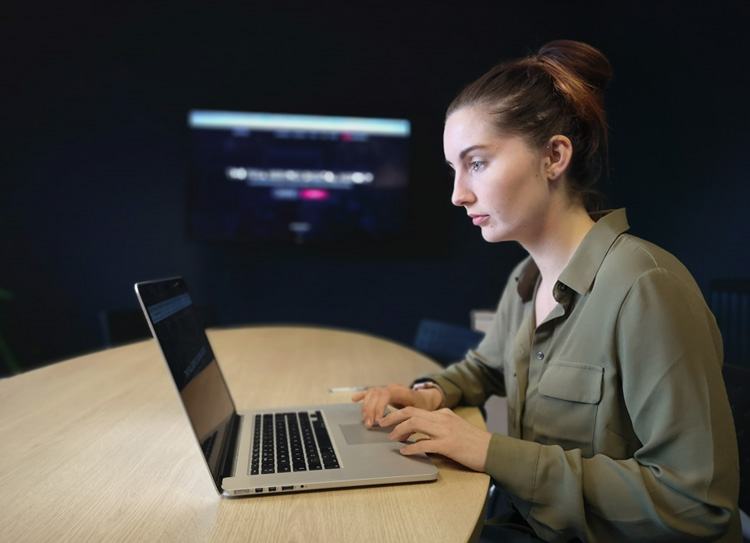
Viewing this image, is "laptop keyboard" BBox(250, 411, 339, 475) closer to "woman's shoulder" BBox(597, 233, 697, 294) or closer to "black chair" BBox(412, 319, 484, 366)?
"woman's shoulder" BBox(597, 233, 697, 294)

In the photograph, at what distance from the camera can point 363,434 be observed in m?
0.99

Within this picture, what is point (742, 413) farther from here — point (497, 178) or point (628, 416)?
point (497, 178)

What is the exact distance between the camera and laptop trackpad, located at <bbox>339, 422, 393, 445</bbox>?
3.12 ft

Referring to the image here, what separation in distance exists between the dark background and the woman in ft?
7.96

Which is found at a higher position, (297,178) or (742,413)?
(297,178)

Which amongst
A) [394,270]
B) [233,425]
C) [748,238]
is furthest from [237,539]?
[394,270]

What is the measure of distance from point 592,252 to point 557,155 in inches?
7.7

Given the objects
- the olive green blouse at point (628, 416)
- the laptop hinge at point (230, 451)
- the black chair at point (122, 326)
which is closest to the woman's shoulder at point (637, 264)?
the olive green blouse at point (628, 416)

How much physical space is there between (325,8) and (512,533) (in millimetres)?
3443

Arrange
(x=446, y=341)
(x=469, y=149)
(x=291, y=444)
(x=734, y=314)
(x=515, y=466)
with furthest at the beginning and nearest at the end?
(x=446, y=341)
(x=734, y=314)
(x=469, y=149)
(x=291, y=444)
(x=515, y=466)

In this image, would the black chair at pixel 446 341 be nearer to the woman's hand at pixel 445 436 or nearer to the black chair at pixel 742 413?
the black chair at pixel 742 413

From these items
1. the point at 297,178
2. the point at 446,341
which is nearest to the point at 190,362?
the point at 446,341

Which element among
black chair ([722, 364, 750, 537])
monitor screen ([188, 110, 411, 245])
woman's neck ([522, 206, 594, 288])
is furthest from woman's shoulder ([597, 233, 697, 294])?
monitor screen ([188, 110, 411, 245])

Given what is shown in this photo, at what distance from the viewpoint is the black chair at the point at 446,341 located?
2148 millimetres
